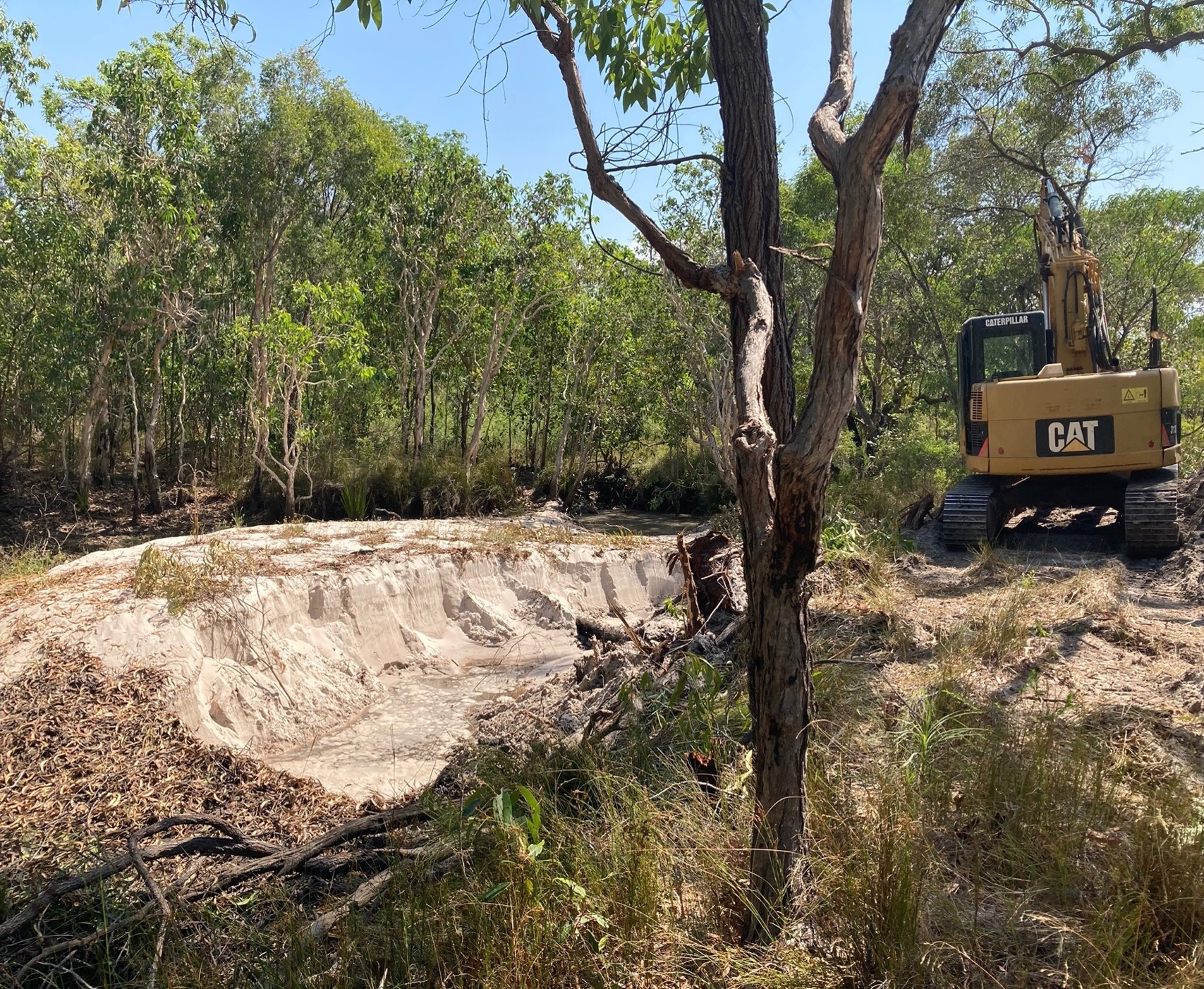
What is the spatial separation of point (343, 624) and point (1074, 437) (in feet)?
29.5

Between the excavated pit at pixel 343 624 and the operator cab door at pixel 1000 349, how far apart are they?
17.3 ft

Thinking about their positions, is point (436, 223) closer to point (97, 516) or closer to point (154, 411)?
point (154, 411)

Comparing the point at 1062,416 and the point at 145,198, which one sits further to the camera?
the point at 145,198

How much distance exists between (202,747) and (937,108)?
17.6 m

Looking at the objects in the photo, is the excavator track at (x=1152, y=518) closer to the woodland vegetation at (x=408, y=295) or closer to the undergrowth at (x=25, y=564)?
the woodland vegetation at (x=408, y=295)

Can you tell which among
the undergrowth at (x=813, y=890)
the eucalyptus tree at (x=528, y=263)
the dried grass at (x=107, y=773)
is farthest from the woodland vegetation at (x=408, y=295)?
the undergrowth at (x=813, y=890)

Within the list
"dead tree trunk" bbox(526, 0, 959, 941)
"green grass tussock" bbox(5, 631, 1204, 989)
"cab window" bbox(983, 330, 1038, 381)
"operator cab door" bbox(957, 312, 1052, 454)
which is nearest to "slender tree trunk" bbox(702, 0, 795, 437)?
"dead tree trunk" bbox(526, 0, 959, 941)

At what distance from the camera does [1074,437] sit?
10180mm

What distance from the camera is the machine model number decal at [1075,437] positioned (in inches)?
397

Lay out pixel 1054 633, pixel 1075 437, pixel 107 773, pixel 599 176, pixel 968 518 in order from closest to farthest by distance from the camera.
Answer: pixel 599 176
pixel 107 773
pixel 1054 633
pixel 1075 437
pixel 968 518

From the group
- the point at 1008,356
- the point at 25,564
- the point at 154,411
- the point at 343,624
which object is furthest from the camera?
the point at 154,411

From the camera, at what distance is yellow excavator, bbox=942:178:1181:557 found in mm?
9945

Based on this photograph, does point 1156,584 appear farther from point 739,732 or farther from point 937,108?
point 937,108

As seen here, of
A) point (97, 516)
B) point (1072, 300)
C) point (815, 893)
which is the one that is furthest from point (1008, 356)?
point (97, 516)
